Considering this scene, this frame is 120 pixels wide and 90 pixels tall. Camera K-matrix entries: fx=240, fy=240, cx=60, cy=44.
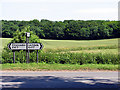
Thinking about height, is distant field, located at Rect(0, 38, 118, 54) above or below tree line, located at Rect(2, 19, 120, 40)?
below

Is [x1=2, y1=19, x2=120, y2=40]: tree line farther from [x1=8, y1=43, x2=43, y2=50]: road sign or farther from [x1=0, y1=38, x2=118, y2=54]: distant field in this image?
[x1=8, y1=43, x2=43, y2=50]: road sign

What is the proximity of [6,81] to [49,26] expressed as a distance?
4762 inches

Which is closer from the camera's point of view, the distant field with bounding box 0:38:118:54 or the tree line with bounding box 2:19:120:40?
the distant field with bounding box 0:38:118:54

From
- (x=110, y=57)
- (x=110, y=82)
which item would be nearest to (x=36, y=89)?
(x=110, y=82)

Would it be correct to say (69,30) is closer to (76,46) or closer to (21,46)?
(76,46)

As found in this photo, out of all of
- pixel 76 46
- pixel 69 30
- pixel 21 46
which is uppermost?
pixel 69 30

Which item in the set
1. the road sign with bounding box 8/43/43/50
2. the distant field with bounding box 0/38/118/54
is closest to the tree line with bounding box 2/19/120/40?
the distant field with bounding box 0/38/118/54

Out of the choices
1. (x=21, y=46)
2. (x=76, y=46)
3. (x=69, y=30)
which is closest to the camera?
(x=21, y=46)

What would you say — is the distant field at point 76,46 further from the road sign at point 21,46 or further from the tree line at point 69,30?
the tree line at point 69,30

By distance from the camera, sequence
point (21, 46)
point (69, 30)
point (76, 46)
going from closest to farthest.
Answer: point (21, 46), point (76, 46), point (69, 30)

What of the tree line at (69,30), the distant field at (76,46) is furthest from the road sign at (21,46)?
the tree line at (69,30)

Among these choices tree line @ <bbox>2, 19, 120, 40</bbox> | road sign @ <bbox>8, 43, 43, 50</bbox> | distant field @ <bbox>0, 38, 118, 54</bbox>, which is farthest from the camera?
tree line @ <bbox>2, 19, 120, 40</bbox>

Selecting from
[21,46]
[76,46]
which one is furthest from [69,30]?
[21,46]

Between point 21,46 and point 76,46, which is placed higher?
point 21,46
